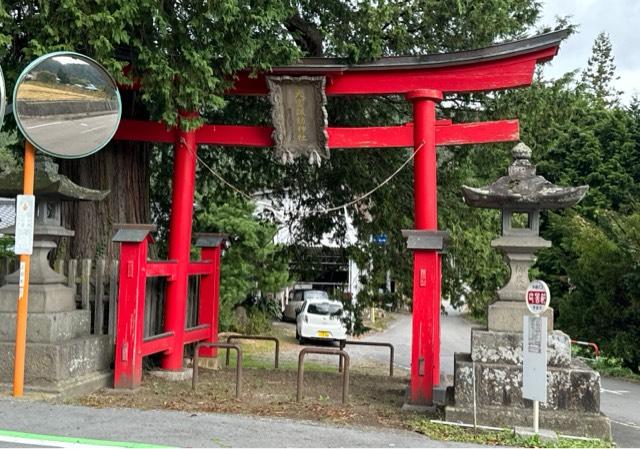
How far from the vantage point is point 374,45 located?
10.1 metres

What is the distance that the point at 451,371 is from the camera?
1505 cm

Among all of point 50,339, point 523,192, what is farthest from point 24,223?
point 523,192

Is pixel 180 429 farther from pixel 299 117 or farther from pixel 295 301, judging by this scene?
pixel 295 301

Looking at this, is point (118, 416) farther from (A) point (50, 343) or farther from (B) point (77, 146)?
(B) point (77, 146)

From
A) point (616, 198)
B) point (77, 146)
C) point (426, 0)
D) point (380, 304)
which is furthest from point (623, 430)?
point (616, 198)

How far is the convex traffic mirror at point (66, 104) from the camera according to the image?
7309 millimetres

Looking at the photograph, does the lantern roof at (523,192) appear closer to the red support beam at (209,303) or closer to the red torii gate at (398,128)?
the red torii gate at (398,128)

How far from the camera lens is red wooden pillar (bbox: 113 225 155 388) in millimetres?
8391

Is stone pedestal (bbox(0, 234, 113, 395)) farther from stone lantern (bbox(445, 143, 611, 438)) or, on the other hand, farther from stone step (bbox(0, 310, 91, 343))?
stone lantern (bbox(445, 143, 611, 438))

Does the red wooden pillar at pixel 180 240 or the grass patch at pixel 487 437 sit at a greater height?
the red wooden pillar at pixel 180 240

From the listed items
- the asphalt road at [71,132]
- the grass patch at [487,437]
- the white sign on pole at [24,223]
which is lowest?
the grass patch at [487,437]

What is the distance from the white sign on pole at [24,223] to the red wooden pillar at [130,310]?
114 centimetres

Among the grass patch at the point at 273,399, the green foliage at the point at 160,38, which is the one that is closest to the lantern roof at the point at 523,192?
the grass patch at the point at 273,399

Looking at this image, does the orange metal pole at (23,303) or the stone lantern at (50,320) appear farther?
the stone lantern at (50,320)
